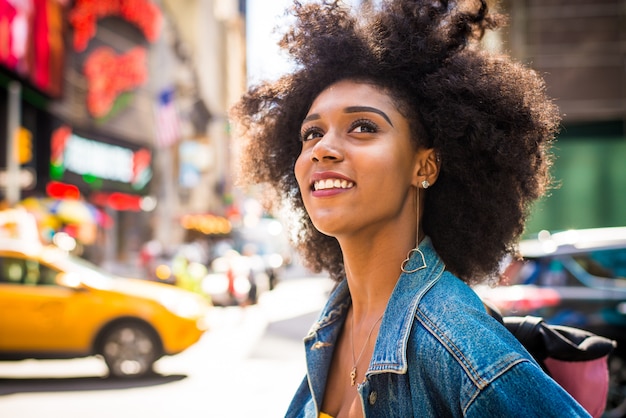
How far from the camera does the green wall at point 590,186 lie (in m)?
22.9

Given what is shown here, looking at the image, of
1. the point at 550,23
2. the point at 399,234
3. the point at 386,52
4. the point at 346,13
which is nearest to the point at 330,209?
the point at 399,234

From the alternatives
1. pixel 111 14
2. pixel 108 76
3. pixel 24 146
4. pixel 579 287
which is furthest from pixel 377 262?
pixel 111 14

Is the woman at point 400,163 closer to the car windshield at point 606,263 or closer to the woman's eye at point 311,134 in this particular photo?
the woman's eye at point 311,134

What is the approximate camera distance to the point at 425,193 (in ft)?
7.09

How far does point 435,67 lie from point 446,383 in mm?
1064

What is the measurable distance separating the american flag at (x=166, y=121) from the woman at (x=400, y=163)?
82.9 feet

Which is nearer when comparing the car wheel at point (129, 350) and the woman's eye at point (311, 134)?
the woman's eye at point (311, 134)

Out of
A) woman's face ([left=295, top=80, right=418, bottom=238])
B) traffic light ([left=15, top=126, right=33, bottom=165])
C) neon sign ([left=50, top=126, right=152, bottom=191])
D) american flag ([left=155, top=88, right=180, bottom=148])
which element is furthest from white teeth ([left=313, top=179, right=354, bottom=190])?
american flag ([left=155, top=88, right=180, bottom=148])

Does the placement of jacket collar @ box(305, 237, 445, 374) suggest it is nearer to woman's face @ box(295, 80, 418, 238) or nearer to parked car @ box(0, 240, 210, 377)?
woman's face @ box(295, 80, 418, 238)

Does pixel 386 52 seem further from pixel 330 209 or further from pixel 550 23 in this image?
pixel 550 23

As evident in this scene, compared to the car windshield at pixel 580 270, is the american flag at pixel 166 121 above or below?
above

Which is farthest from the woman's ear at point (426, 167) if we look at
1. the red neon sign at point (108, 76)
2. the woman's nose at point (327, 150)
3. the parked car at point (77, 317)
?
the red neon sign at point (108, 76)

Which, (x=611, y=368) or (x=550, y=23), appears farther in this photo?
(x=550, y=23)

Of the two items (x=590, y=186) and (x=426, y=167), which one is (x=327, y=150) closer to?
(x=426, y=167)
